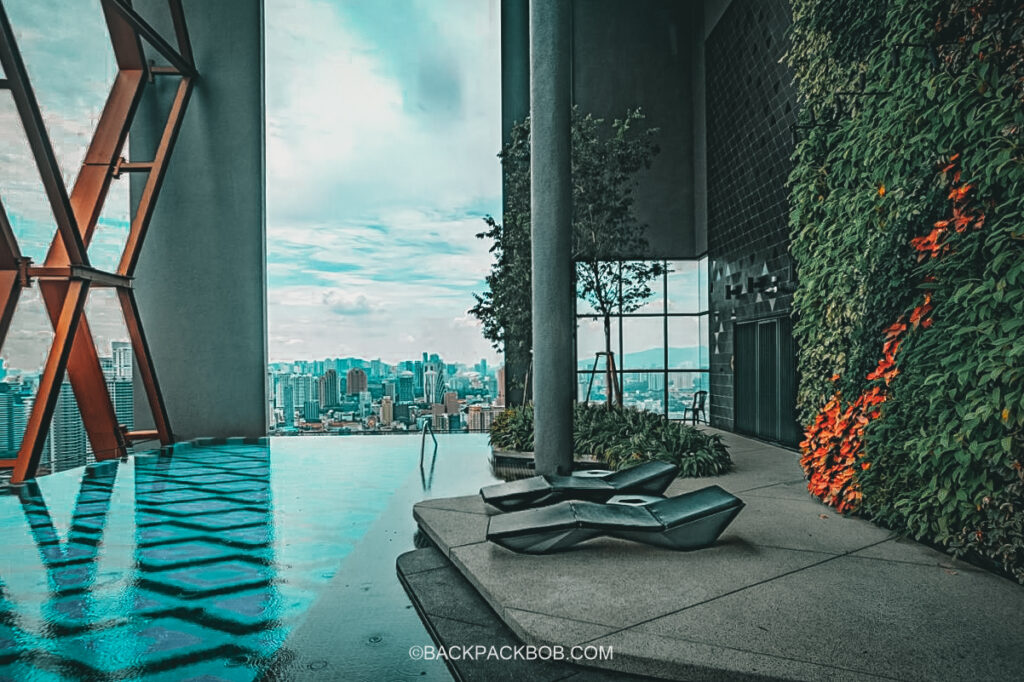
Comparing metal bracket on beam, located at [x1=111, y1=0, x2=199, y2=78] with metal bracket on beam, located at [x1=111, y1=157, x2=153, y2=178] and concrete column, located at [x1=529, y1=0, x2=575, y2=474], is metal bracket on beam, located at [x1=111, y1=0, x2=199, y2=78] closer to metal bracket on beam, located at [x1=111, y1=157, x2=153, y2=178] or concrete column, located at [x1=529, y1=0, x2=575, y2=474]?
metal bracket on beam, located at [x1=111, y1=157, x2=153, y2=178]

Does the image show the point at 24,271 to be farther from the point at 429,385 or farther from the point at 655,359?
the point at 655,359

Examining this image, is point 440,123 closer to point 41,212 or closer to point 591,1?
point 591,1

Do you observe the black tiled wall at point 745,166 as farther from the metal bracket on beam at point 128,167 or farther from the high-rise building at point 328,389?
the metal bracket on beam at point 128,167

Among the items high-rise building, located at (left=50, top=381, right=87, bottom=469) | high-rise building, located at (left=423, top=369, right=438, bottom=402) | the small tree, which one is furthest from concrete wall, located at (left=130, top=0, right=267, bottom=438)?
the small tree

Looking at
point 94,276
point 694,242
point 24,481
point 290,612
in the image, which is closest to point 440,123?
point 694,242

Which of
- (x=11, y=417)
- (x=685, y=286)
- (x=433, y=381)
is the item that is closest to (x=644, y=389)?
(x=685, y=286)

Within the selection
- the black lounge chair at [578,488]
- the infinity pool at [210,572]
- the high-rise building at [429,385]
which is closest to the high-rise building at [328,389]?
the high-rise building at [429,385]
